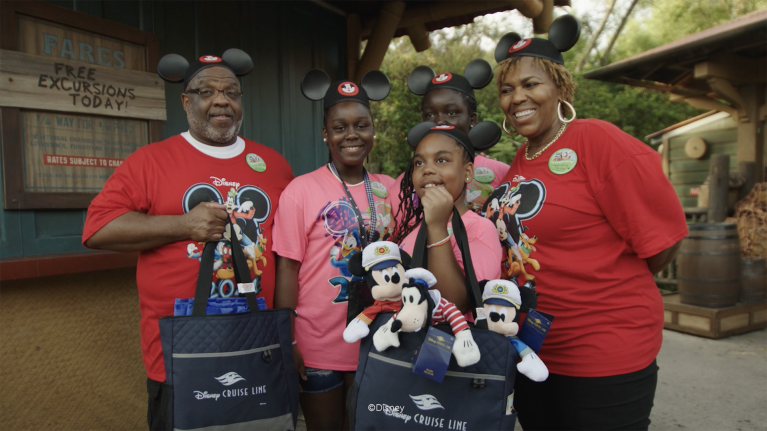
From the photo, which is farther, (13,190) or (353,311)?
(13,190)

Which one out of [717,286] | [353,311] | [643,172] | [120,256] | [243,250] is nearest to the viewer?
[353,311]

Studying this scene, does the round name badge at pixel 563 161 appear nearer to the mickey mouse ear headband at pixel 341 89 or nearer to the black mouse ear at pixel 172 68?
the mickey mouse ear headband at pixel 341 89

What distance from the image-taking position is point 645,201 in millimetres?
1848

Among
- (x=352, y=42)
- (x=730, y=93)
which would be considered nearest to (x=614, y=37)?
(x=730, y=93)

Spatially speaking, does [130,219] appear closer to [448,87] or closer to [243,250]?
[243,250]

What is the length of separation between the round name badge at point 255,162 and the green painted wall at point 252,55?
1.21 metres

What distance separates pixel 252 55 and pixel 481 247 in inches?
118

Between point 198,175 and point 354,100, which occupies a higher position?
point 354,100

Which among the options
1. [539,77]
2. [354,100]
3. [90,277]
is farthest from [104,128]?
[539,77]

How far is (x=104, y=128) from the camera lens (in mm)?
3098

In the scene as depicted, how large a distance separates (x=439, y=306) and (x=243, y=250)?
3.78 feet

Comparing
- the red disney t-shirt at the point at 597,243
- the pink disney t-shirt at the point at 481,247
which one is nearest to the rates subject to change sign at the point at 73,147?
the pink disney t-shirt at the point at 481,247

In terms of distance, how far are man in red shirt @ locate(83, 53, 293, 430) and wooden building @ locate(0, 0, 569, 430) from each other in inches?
35.4

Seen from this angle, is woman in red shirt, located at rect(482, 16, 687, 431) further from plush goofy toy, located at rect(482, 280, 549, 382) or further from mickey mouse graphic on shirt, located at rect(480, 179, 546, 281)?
plush goofy toy, located at rect(482, 280, 549, 382)
